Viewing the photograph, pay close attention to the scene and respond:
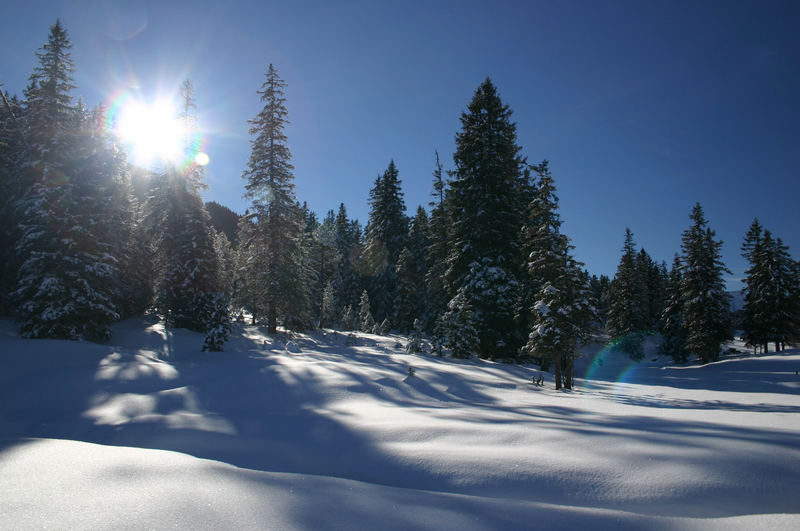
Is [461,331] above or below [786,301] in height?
below

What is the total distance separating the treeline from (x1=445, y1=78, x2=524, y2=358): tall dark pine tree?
0.08m

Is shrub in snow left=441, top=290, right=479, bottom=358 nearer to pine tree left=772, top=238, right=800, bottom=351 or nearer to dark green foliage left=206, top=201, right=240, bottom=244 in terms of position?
pine tree left=772, top=238, right=800, bottom=351

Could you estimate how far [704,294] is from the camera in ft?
104

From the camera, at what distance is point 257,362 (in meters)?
11.6

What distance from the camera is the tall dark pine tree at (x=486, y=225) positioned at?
19.5 meters

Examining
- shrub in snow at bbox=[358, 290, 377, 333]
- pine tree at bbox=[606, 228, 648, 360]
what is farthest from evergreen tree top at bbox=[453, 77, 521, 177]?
pine tree at bbox=[606, 228, 648, 360]

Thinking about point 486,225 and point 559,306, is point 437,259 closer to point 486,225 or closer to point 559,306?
point 486,225

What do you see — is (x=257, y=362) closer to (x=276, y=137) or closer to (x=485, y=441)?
(x=485, y=441)

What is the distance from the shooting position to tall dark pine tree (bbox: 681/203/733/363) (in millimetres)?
31500

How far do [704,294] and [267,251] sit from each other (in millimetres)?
36074

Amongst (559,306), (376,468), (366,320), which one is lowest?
(366,320)

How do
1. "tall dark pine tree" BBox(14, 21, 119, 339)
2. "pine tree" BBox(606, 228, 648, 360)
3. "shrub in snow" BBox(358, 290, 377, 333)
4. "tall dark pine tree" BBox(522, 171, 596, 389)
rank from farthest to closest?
"pine tree" BBox(606, 228, 648, 360) < "shrub in snow" BBox(358, 290, 377, 333) < "tall dark pine tree" BBox(14, 21, 119, 339) < "tall dark pine tree" BBox(522, 171, 596, 389)

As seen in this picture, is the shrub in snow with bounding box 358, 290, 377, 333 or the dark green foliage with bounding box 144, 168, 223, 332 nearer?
the dark green foliage with bounding box 144, 168, 223, 332

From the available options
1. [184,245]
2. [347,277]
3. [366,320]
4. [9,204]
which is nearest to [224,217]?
[347,277]
